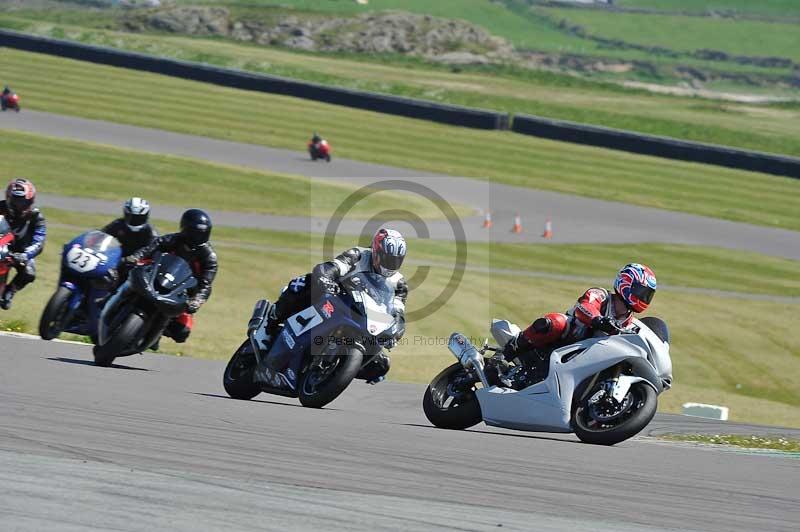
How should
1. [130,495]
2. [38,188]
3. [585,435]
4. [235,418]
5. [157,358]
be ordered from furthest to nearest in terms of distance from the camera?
1. [38,188]
2. [157,358]
3. [585,435]
4. [235,418]
5. [130,495]

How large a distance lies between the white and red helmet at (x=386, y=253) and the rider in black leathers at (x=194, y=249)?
7.58ft

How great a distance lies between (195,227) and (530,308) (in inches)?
448

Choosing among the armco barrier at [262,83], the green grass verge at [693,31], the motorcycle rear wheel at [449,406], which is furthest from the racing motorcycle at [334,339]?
the green grass verge at [693,31]

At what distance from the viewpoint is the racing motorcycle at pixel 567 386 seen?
329 inches

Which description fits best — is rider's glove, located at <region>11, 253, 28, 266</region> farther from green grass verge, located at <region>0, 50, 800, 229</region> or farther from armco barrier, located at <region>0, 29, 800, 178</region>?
armco barrier, located at <region>0, 29, 800, 178</region>

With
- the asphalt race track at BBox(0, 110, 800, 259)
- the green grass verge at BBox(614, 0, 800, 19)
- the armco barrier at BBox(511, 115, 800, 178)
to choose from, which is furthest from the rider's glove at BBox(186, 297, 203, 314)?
the green grass verge at BBox(614, 0, 800, 19)

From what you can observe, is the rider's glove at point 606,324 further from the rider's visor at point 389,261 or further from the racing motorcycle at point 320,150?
the racing motorcycle at point 320,150

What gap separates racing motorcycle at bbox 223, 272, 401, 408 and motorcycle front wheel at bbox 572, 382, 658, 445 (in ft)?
5.89

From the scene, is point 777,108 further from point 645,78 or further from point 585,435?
point 585,435

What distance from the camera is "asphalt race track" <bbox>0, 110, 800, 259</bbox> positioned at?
101 ft

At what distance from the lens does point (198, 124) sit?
139ft

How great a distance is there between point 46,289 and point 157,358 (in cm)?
483

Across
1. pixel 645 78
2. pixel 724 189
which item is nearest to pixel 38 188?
pixel 724 189

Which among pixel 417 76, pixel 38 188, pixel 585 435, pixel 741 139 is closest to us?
pixel 585 435
